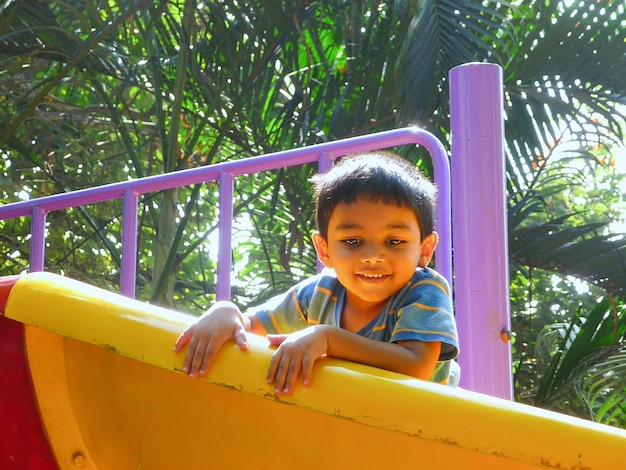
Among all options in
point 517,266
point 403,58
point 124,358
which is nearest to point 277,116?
point 403,58

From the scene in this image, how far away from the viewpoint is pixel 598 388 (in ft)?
10.2

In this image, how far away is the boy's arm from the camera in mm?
879

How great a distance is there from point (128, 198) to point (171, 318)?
888 mm

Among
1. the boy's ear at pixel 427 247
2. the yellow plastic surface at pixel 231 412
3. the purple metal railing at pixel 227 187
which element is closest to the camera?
the yellow plastic surface at pixel 231 412

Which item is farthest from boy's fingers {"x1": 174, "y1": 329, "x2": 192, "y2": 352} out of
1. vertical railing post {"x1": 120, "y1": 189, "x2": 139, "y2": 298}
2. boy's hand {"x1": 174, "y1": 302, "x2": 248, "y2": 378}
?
vertical railing post {"x1": 120, "y1": 189, "x2": 139, "y2": 298}

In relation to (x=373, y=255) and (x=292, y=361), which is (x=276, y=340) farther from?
(x=373, y=255)

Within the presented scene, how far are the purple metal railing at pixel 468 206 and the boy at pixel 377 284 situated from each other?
279 millimetres

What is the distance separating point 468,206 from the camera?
5.36ft

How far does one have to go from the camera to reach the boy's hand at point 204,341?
0.92 meters

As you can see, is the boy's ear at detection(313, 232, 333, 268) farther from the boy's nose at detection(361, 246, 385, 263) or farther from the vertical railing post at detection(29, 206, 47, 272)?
the vertical railing post at detection(29, 206, 47, 272)

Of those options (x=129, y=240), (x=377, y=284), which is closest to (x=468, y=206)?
(x=377, y=284)

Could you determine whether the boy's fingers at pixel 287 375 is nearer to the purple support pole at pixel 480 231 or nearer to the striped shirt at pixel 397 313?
the striped shirt at pixel 397 313

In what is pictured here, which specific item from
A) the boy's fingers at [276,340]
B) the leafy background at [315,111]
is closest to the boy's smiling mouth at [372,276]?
the boy's fingers at [276,340]

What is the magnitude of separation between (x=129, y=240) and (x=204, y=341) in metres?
0.94
